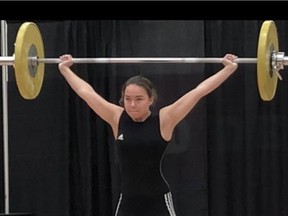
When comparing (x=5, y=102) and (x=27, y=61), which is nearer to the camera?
(x=27, y=61)

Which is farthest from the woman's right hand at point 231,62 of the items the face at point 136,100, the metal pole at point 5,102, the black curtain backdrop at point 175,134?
the metal pole at point 5,102

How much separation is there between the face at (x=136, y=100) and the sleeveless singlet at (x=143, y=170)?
0.06 m

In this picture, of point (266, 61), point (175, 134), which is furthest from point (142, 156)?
point (175, 134)

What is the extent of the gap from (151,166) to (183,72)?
850mm

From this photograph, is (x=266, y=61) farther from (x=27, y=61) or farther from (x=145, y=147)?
(x=27, y=61)

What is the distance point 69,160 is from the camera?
8.63ft

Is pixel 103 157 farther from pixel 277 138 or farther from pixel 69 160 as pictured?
pixel 277 138

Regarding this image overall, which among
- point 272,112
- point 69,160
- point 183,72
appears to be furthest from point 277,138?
point 69,160

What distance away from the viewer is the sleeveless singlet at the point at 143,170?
1847mm

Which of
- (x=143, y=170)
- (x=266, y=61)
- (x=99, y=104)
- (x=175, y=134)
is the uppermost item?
(x=266, y=61)

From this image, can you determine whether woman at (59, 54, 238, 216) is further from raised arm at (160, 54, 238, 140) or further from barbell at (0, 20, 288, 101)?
barbell at (0, 20, 288, 101)

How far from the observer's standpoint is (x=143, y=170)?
1.86 metres

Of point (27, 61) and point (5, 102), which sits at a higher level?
point (27, 61)

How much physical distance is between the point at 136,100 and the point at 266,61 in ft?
1.48
